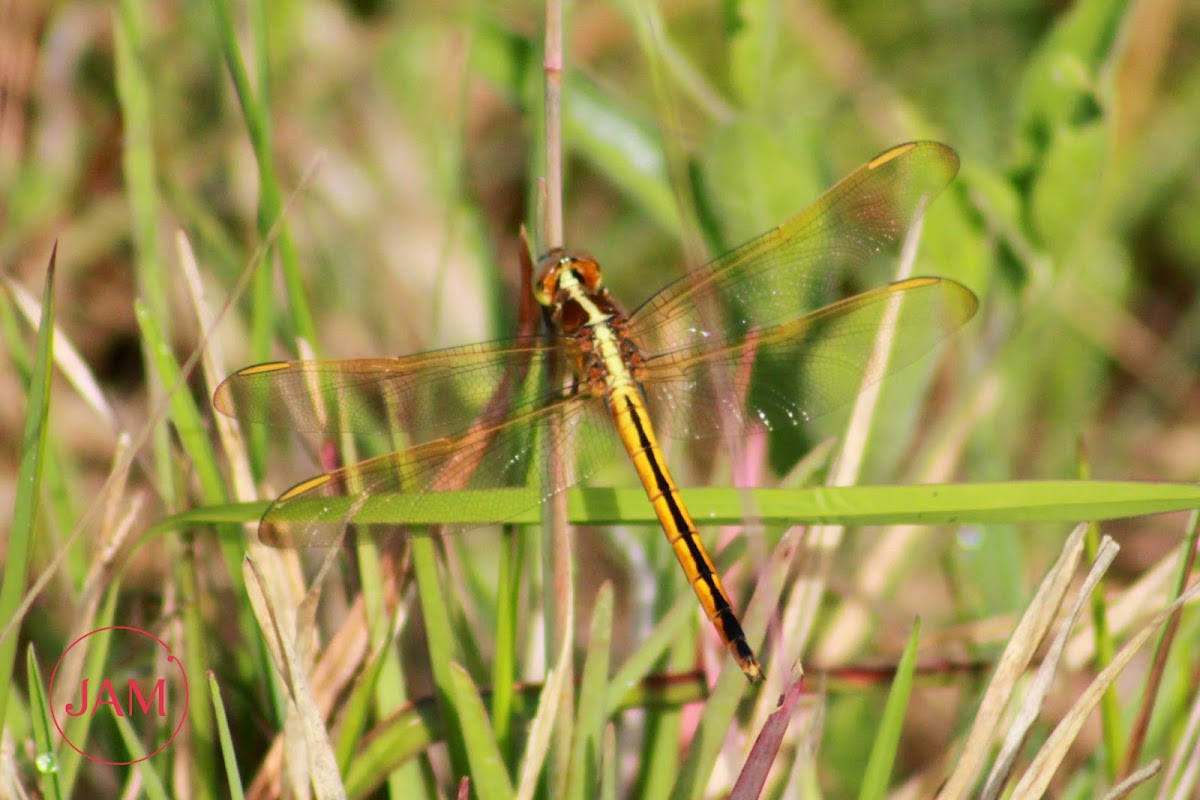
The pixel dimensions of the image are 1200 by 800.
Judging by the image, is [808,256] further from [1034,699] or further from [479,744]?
[479,744]

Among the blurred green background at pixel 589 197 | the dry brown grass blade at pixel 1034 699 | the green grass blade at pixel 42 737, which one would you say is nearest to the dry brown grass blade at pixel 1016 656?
the dry brown grass blade at pixel 1034 699

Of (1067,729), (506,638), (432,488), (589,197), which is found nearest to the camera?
(1067,729)

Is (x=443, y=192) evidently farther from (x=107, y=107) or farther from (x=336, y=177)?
(x=107, y=107)

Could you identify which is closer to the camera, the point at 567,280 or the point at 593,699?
the point at 593,699

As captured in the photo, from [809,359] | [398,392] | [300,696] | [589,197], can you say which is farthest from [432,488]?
[589,197]

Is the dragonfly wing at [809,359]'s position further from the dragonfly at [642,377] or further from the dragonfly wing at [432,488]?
the dragonfly wing at [432,488]

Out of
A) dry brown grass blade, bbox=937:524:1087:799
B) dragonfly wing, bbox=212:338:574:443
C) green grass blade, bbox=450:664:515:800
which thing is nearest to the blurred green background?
dragonfly wing, bbox=212:338:574:443
